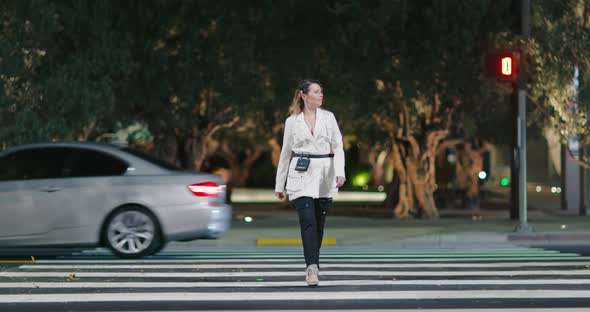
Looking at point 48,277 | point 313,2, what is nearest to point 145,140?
point 313,2

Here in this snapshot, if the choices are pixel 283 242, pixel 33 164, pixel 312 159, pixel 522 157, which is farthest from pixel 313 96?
pixel 522 157

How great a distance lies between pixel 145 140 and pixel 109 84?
610 inches

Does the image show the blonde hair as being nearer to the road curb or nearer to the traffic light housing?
the road curb

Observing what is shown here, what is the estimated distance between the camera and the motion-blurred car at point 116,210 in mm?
14125

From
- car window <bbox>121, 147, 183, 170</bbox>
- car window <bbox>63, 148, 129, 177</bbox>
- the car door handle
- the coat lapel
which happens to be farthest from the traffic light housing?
the coat lapel

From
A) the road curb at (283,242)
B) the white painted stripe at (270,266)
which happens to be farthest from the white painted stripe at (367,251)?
the white painted stripe at (270,266)

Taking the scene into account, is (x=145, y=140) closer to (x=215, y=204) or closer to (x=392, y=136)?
(x=392, y=136)

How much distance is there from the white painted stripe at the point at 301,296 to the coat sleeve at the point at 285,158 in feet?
3.38

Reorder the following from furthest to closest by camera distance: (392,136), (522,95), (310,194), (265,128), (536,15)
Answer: (265,128) < (392,136) < (536,15) < (522,95) < (310,194)

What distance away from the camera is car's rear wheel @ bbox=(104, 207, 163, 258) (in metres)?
14.0

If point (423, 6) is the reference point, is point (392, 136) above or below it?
below

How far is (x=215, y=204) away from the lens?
14219mm

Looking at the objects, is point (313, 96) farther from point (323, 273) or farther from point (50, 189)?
point (50, 189)

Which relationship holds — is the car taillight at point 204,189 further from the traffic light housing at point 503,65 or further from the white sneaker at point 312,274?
the traffic light housing at point 503,65
